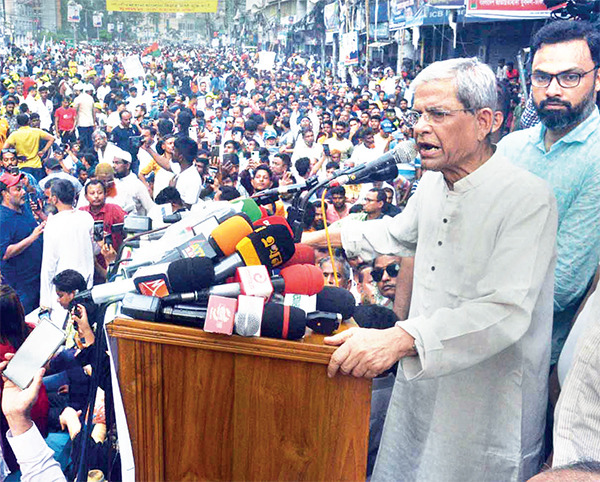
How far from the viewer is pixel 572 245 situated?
2.13 m

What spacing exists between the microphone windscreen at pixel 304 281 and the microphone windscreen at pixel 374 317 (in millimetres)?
1159

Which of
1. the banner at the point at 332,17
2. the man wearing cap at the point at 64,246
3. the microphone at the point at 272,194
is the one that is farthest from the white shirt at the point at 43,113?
the banner at the point at 332,17

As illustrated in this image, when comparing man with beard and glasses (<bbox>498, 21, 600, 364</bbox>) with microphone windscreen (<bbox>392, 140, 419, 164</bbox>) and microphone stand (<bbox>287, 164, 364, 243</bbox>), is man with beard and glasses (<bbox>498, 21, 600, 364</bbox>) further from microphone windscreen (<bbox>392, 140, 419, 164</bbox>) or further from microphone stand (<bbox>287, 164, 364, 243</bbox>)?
microphone stand (<bbox>287, 164, 364, 243</bbox>)

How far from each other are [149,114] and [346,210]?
33.1 ft

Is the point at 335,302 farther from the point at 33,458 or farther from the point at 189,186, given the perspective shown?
the point at 189,186

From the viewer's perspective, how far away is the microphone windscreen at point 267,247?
1679 millimetres

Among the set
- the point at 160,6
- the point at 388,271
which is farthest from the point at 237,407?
the point at 160,6

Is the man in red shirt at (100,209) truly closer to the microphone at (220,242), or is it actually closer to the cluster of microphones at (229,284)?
the cluster of microphones at (229,284)

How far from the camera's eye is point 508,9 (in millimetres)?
8344

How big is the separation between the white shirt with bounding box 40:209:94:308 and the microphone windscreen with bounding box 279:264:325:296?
11.8 ft

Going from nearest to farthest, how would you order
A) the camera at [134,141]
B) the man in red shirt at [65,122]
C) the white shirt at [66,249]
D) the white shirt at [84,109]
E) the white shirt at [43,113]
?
the white shirt at [66,249] < the camera at [134,141] < the man in red shirt at [65,122] < the white shirt at [84,109] < the white shirt at [43,113]

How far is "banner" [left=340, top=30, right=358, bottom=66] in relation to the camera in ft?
51.6

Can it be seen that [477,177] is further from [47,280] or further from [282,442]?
[47,280]

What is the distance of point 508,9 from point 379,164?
717 cm
